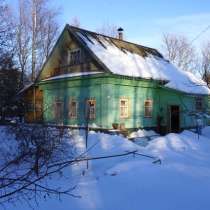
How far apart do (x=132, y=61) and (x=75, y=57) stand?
3.21 m

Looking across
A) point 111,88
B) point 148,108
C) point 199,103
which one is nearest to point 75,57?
point 111,88

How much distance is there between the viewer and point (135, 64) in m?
19.5

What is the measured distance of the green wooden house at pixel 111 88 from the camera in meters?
17.6

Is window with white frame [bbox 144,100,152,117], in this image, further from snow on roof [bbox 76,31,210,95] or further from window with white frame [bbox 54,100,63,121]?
window with white frame [bbox 54,100,63,121]

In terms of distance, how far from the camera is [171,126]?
68.4 ft

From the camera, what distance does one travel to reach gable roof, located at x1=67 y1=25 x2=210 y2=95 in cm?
1809

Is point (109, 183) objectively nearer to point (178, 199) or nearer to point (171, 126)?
point (178, 199)

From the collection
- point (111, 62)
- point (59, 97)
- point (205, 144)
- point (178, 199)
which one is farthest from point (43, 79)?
point (178, 199)

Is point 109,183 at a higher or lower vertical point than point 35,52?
A: lower

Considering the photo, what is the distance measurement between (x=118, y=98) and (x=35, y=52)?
17.0m

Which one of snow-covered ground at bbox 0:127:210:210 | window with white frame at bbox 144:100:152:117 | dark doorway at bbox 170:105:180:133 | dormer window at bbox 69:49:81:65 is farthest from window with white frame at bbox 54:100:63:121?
snow-covered ground at bbox 0:127:210:210

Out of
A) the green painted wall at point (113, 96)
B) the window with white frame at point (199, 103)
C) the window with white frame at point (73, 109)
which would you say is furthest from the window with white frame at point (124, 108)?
the window with white frame at point (199, 103)

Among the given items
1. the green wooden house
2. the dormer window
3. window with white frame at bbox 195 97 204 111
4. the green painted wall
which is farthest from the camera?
window with white frame at bbox 195 97 204 111

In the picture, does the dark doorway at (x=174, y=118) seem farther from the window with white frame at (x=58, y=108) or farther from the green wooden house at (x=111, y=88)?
the window with white frame at (x=58, y=108)
